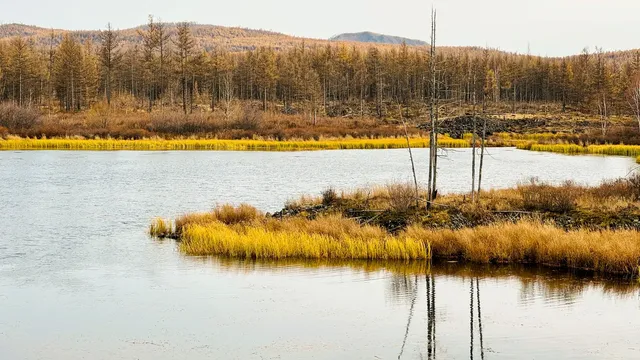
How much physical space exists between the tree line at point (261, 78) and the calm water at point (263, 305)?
65.2 m

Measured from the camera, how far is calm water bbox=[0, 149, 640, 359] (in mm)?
13242

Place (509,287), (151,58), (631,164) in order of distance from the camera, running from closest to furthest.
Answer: (509,287)
(631,164)
(151,58)

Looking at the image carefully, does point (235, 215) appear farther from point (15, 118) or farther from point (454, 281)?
point (15, 118)

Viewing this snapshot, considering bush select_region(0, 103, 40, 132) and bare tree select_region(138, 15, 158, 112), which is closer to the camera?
bush select_region(0, 103, 40, 132)

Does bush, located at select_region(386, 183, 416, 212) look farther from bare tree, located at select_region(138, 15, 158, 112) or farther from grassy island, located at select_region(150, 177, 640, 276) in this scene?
bare tree, located at select_region(138, 15, 158, 112)

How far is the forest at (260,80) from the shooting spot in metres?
95.1

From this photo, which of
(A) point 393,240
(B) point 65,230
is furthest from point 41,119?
(A) point 393,240

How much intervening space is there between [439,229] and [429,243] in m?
1.33

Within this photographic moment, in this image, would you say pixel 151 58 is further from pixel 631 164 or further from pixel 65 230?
pixel 65 230

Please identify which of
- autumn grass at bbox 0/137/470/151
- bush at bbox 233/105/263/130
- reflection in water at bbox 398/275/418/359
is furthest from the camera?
bush at bbox 233/105/263/130

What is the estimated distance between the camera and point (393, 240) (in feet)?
67.3

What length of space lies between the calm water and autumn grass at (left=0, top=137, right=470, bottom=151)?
36.9 metres

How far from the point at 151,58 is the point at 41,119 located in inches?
1139

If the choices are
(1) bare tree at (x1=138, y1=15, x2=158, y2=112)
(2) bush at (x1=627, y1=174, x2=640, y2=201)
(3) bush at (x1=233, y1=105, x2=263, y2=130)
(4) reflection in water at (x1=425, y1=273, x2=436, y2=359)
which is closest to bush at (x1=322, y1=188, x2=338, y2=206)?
(4) reflection in water at (x1=425, y1=273, x2=436, y2=359)
